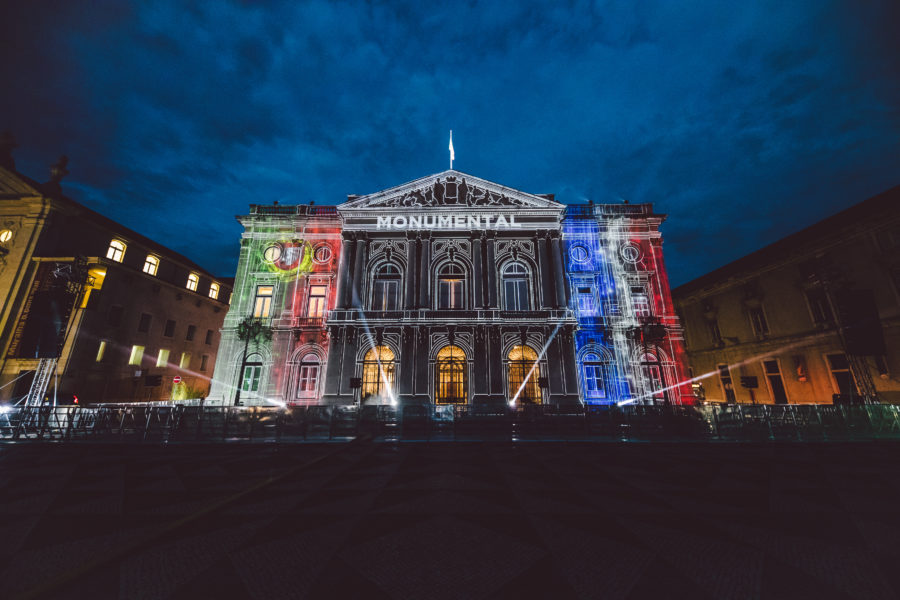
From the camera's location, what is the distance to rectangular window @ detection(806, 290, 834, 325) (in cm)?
2102

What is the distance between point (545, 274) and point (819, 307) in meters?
18.2

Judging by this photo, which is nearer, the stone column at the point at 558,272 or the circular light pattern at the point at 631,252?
the stone column at the point at 558,272

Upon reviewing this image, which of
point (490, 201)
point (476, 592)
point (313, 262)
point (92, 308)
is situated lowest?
point (476, 592)

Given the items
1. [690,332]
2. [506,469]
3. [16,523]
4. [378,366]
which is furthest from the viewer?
[690,332]

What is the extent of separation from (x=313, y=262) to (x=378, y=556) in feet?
75.8

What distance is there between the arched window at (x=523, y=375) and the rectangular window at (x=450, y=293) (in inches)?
199

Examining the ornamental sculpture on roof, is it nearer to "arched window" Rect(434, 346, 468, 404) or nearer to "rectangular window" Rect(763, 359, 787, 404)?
"arched window" Rect(434, 346, 468, 404)

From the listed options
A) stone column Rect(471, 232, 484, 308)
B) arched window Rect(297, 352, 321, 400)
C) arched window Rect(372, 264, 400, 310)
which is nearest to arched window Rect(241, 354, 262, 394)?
arched window Rect(297, 352, 321, 400)

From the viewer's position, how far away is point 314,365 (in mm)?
21984

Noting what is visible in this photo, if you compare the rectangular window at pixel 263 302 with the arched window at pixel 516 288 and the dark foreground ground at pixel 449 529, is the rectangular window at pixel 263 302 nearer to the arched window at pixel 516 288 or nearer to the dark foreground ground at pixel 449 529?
the dark foreground ground at pixel 449 529

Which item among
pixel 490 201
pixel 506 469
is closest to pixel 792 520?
pixel 506 469

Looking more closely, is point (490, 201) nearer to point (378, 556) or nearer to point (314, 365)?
point (314, 365)

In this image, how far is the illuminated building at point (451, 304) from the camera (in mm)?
20703

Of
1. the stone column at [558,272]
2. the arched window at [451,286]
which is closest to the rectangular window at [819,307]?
the stone column at [558,272]
